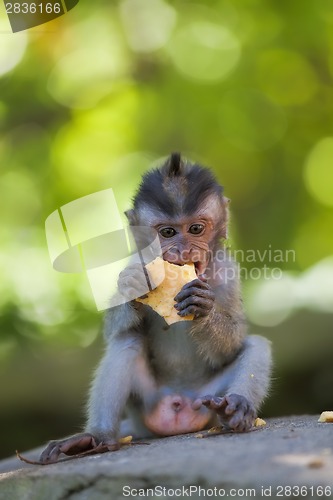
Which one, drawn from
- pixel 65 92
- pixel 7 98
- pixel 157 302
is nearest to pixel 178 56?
pixel 65 92

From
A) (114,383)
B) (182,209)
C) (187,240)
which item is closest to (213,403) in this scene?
(114,383)

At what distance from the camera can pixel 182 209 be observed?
639 cm

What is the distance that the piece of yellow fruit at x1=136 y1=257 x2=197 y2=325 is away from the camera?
5.91 metres

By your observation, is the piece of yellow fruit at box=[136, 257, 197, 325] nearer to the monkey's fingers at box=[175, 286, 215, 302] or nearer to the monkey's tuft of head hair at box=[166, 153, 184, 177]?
the monkey's fingers at box=[175, 286, 215, 302]

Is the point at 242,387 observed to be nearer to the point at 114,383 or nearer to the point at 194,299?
the point at 194,299

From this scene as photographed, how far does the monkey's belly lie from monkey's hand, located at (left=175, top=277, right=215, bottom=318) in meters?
0.87

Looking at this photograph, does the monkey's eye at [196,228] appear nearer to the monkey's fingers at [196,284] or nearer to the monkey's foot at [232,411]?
the monkey's fingers at [196,284]

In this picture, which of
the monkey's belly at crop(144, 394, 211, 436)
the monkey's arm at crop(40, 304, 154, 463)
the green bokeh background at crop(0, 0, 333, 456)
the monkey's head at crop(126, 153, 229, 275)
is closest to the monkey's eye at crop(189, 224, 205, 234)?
the monkey's head at crop(126, 153, 229, 275)

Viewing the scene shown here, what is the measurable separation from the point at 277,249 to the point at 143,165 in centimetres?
212

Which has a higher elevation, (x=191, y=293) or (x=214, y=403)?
(x=191, y=293)

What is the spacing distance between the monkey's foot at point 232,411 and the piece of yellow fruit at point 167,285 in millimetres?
719

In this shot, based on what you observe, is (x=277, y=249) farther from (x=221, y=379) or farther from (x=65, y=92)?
(x=221, y=379)

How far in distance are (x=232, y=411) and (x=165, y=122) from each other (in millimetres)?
6095

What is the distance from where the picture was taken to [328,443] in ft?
15.1
